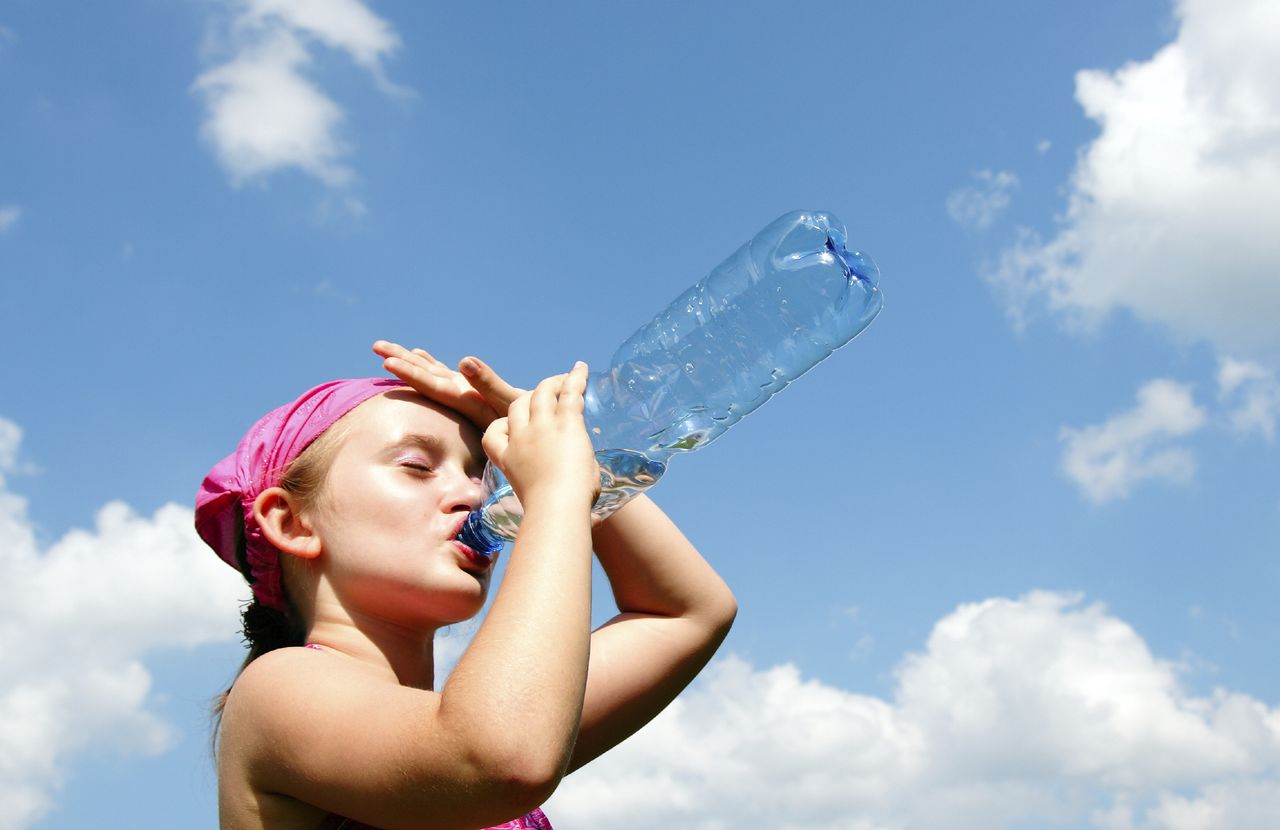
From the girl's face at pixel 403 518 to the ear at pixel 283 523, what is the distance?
5cm

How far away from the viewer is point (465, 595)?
10.9 feet

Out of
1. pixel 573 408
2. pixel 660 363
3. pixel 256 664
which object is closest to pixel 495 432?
pixel 573 408

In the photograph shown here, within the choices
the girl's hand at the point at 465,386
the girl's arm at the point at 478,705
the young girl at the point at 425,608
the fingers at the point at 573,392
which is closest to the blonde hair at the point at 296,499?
the young girl at the point at 425,608

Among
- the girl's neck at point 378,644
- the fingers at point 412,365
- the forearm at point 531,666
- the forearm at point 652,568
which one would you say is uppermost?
the fingers at point 412,365

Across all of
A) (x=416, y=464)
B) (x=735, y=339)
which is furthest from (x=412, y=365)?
(x=735, y=339)

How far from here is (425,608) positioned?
3.32 metres

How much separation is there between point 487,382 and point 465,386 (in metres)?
0.14

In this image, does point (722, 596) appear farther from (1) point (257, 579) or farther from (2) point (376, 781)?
(2) point (376, 781)

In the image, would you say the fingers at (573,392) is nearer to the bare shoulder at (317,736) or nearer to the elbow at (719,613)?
the bare shoulder at (317,736)

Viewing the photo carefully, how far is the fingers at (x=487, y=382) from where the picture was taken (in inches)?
140

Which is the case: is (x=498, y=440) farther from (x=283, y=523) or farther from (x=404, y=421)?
(x=283, y=523)

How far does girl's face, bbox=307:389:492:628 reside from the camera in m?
3.30

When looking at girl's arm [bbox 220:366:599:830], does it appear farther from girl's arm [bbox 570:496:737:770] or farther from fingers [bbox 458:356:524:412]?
girl's arm [bbox 570:496:737:770]

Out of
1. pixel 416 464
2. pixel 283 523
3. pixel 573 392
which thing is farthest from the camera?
pixel 283 523
